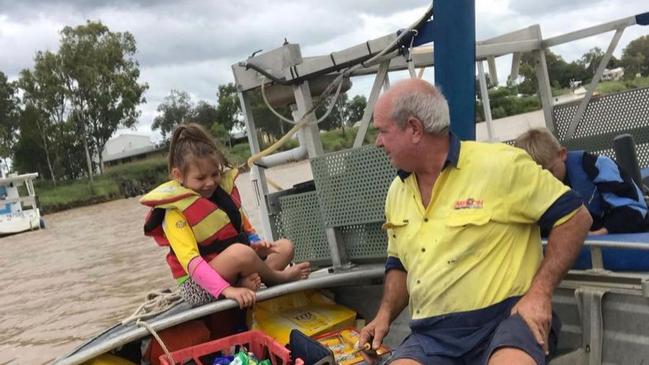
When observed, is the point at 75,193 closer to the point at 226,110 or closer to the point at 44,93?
the point at 44,93

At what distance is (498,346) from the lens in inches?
88.2

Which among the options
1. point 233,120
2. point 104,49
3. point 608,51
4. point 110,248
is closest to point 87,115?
point 104,49

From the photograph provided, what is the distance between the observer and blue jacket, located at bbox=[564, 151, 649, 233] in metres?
2.88

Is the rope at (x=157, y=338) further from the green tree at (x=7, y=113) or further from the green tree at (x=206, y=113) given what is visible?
the green tree at (x=206, y=113)

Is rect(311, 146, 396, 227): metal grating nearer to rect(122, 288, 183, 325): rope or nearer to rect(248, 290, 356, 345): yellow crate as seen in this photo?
rect(248, 290, 356, 345): yellow crate

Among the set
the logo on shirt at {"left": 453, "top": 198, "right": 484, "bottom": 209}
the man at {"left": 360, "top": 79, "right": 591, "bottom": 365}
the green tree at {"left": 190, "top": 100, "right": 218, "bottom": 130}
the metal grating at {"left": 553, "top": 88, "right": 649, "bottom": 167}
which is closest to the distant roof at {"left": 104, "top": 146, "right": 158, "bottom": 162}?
the green tree at {"left": 190, "top": 100, "right": 218, "bottom": 130}

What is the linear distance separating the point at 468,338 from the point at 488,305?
0.14 m

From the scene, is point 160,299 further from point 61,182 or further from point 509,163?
point 61,182

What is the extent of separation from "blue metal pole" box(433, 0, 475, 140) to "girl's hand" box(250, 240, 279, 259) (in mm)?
1191

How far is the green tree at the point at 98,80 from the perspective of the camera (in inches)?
1943

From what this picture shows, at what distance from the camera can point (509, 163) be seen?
2430mm

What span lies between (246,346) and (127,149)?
3906 inches

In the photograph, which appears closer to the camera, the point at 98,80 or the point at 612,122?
the point at 612,122

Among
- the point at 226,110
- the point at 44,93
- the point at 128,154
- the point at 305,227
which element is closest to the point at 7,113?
the point at 44,93
